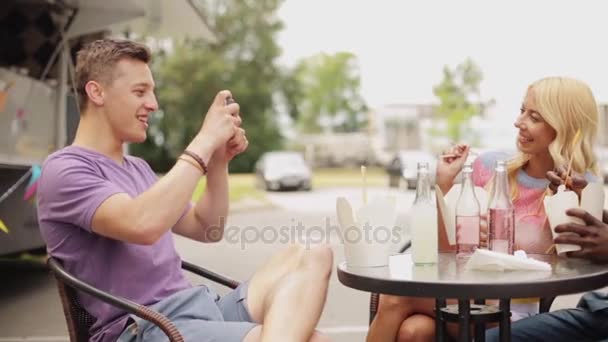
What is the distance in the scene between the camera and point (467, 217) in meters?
2.50

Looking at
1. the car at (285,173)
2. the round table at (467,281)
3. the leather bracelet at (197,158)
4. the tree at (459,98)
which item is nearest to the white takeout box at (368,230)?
the round table at (467,281)

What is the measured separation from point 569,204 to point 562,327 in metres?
0.51

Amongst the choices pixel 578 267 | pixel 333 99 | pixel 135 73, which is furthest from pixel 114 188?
pixel 333 99

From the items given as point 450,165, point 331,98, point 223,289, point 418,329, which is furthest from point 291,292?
point 331,98

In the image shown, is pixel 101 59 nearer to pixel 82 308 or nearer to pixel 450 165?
pixel 82 308

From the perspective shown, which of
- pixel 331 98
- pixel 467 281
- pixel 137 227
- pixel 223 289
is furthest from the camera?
pixel 331 98

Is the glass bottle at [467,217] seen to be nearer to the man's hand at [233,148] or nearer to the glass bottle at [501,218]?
the glass bottle at [501,218]

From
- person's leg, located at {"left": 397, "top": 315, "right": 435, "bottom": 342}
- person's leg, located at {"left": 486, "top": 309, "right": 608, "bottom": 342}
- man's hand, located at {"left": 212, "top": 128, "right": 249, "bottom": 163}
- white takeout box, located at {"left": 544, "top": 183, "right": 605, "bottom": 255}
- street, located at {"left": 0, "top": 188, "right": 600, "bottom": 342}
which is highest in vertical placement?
man's hand, located at {"left": 212, "top": 128, "right": 249, "bottom": 163}

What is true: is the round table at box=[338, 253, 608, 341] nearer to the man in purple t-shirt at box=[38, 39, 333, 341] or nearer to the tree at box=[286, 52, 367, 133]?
the man in purple t-shirt at box=[38, 39, 333, 341]

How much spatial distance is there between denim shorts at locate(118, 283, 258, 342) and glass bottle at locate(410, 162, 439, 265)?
53 centimetres

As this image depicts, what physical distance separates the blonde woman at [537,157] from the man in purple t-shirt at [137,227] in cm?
49

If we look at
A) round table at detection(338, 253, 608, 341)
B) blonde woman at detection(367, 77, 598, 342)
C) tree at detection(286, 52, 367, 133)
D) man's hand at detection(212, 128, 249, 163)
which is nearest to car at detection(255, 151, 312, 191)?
blonde woman at detection(367, 77, 598, 342)

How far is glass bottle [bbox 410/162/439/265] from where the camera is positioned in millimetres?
2355

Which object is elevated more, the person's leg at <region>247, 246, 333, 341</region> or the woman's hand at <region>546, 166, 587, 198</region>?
the woman's hand at <region>546, 166, 587, 198</region>
